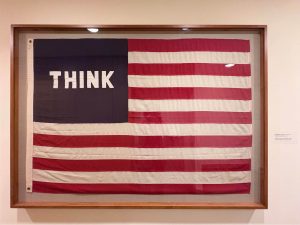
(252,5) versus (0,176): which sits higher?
(252,5)

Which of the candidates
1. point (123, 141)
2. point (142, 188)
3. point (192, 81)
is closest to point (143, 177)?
point (142, 188)

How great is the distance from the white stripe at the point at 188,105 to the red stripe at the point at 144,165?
294 millimetres

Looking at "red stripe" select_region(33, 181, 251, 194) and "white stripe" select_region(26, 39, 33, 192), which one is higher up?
"white stripe" select_region(26, 39, 33, 192)

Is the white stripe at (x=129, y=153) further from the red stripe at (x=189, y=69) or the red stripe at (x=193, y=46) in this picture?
the red stripe at (x=193, y=46)

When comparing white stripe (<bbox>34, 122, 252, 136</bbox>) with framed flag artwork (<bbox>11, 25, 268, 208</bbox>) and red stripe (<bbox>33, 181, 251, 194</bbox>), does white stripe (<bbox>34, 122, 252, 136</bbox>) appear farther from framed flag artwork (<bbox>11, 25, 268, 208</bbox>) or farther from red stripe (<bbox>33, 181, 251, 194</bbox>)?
red stripe (<bbox>33, 181, 251, 194</bbox>)

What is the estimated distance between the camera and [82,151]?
1.41 meters

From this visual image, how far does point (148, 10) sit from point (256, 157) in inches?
41.6

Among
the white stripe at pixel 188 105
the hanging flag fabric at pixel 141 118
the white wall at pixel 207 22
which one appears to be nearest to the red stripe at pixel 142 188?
the hanging flag fabric at pixel 141 118

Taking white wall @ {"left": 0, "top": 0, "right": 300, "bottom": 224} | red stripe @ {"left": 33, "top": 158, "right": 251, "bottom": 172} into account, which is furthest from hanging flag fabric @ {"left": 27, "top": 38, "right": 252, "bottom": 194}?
white wall @ {"left": 0, "top": 0, "right": 300, "bottom": 224}

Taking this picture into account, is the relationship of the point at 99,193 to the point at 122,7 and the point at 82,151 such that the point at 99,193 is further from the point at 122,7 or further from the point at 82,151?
the point at 122,7

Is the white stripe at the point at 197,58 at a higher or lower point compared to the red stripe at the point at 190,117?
higher

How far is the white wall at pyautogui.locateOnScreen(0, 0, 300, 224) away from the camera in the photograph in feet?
4.72

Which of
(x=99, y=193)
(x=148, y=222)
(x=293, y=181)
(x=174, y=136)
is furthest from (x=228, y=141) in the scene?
(x=99, y=193)

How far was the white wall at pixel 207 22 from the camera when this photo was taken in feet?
4.72
